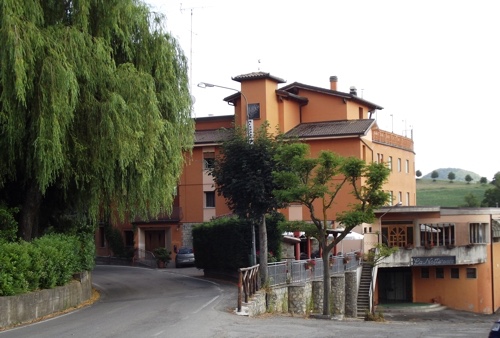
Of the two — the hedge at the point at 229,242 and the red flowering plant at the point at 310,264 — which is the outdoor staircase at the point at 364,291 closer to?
the red flowering plant at the point at 310,264

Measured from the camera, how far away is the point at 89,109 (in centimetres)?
2184

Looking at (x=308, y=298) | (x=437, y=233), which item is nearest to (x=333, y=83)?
(x=437, y=233)

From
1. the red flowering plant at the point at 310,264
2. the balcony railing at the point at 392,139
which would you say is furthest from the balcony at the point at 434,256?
→ the red flowering plant at the point at 310,264

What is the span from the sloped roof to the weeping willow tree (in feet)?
80.6

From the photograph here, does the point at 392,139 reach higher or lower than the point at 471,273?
higher

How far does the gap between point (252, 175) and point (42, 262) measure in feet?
37.5

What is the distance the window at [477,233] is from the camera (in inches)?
2052

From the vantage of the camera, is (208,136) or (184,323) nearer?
(184,323)

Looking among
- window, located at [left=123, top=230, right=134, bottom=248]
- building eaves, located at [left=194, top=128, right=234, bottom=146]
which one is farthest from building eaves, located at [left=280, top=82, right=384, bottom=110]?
window, located at [left=123, top=230, right=134, bottom=248]

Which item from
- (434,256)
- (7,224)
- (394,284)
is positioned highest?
(7,224)

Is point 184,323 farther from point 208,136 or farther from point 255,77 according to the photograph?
point 208,136

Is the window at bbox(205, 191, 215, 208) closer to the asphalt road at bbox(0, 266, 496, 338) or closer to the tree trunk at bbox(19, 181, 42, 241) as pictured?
the asphalt road at bbox(0, 266, 496, 338)

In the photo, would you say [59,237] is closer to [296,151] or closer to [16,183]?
[16,183]

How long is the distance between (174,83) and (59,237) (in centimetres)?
668
